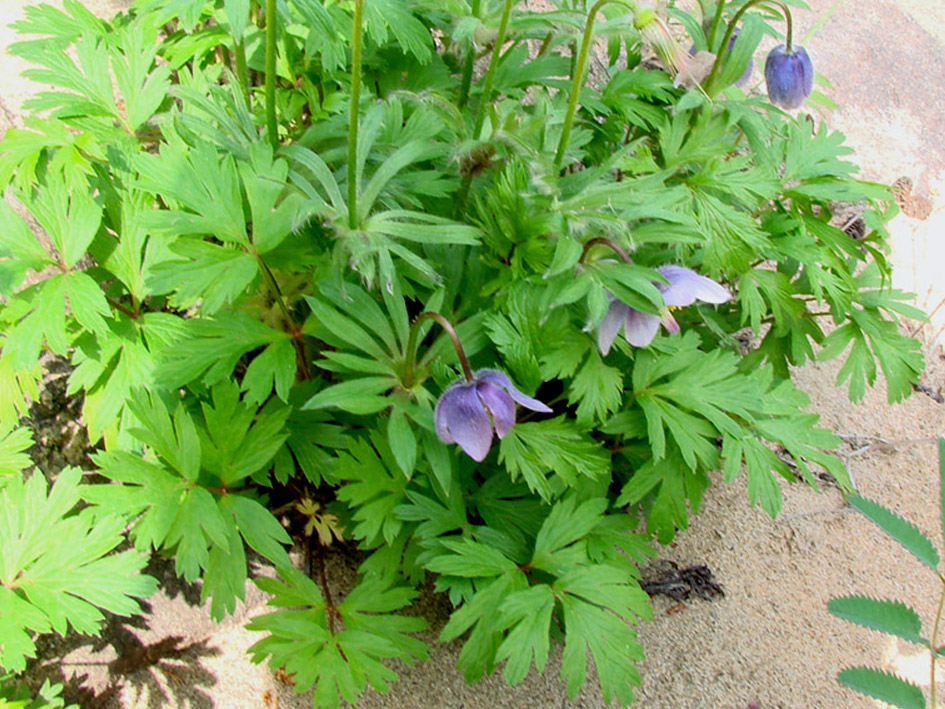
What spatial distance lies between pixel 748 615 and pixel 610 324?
1.07 meters

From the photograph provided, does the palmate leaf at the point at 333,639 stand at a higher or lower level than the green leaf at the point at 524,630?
lower

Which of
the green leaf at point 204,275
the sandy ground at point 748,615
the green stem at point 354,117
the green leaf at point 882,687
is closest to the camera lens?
the green leaf at point 882,687

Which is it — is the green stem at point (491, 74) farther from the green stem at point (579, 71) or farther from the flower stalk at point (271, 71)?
the flower stalk at point (271, 71)

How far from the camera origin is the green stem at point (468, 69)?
193 cm

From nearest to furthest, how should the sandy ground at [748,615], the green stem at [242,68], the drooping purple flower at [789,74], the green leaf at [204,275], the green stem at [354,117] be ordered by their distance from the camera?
the green stem at [354,117] < the green leaf at [204,275] < the green stem at [242,68] < the sandy ground at [748,615] < the drooping purple flower at [789,74]

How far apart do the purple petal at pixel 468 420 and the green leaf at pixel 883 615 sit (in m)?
0.66

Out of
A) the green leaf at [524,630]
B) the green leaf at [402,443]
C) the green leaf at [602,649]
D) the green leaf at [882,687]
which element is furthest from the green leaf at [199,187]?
the green leaf at [882,687]

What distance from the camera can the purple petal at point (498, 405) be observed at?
1.49 meters

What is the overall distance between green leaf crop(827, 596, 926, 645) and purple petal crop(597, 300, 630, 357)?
652 mm

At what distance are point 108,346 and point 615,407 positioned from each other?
1.12 meters

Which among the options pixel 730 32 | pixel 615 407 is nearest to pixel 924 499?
pixel 615 407

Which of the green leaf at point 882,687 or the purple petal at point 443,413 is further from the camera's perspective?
the purple petal at point 443,413

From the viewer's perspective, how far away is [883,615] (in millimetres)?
1235

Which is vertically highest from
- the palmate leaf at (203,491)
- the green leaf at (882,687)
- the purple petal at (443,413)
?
the green leaf at (882,687)
